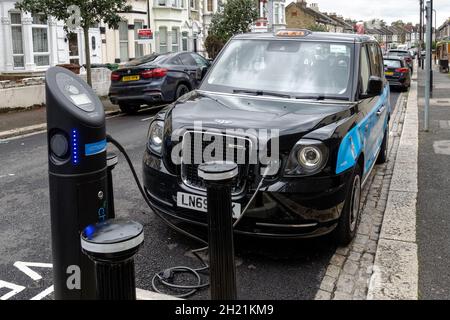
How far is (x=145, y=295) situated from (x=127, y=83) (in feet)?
36.1

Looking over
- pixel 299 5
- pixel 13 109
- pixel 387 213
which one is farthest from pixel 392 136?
pixel 299 5

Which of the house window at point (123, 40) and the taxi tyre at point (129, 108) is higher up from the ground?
the house window at point (123, 40)

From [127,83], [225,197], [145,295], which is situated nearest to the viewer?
[225,197]

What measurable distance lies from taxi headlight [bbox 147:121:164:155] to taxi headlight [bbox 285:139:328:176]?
1182 mm

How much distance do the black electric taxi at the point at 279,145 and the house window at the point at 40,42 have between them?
56.9 ft

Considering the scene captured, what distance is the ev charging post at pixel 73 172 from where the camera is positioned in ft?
8.93

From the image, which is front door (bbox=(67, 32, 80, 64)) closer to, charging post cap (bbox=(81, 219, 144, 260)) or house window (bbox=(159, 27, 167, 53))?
house window (bbox=(159, 27, 167, 53))

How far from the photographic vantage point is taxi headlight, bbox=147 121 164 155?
177 inches

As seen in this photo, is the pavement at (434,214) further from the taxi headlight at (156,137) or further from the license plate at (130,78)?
the license plate at (130,78)

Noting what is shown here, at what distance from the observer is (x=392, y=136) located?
34.8ft

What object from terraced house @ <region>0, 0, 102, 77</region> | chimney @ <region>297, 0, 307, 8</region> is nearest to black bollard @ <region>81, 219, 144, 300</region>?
terraced house @ <region>0, 0, 102, 77</region>

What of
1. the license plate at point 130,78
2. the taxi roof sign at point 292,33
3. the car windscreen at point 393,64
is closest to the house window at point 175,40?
the car windscreen at point 393,64

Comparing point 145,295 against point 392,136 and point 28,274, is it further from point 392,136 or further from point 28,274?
point 392,136

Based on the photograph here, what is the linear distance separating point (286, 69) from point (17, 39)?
17380 millimetres
